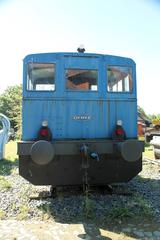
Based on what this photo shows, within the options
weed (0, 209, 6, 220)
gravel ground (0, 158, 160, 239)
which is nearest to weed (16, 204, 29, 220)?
gravel ground (0, 158, 160, 239)

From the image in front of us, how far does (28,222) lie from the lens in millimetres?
5648

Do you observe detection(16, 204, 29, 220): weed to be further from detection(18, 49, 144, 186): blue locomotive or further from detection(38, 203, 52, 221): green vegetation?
detection(18, 49, 144, 186): blue locomotive

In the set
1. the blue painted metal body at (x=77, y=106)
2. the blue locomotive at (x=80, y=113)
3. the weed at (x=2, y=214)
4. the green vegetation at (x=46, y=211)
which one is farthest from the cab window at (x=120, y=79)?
the weed at (x=2, y=214)

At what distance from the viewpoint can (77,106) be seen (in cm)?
726

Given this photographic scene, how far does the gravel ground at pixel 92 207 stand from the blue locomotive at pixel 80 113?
0.41 meters

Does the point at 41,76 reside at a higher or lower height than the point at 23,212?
higher

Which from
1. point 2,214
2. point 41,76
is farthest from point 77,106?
point 2,214

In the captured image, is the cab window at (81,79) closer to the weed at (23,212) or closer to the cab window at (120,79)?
the cab window at (120,79)

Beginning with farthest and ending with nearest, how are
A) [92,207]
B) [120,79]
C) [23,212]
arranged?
[120,79]
[92,207]
[23,212]

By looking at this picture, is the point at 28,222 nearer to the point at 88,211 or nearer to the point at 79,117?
the point at 88,211

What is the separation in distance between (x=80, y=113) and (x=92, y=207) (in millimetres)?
2028

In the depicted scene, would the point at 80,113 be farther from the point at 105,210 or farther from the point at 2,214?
the point at 2,214

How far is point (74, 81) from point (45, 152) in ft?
6.03

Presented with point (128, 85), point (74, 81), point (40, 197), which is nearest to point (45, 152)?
point (40, 197)
